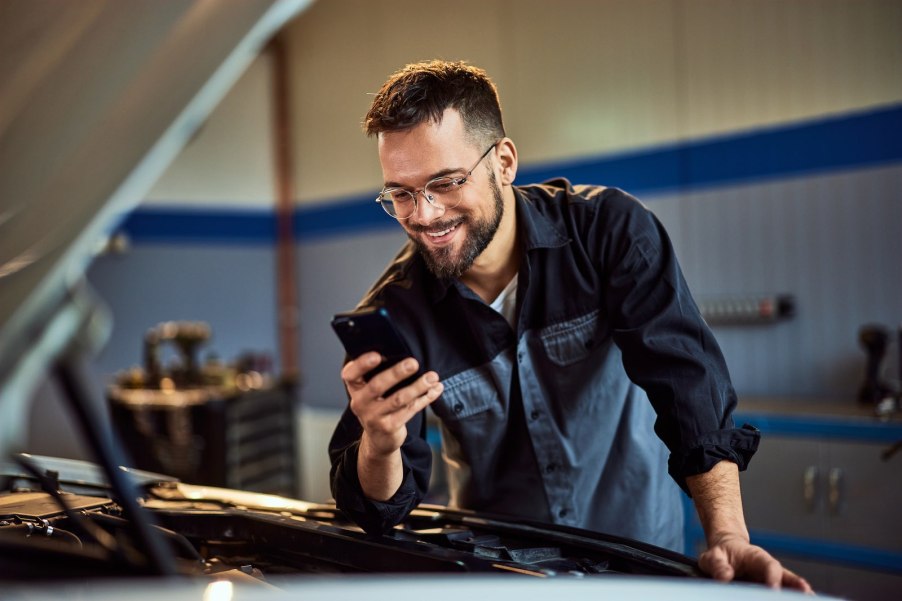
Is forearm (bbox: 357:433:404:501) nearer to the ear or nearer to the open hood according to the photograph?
the ear

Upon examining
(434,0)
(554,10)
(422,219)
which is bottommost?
(422,219)

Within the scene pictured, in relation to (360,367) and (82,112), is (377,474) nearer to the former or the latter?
(360,367)

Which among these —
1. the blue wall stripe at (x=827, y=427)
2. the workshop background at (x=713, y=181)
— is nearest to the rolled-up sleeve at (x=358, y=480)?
the workshop background at (x=713, y=181)

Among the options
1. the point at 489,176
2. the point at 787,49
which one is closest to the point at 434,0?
the point at 787,49

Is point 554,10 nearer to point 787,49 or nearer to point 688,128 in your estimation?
point 688,128

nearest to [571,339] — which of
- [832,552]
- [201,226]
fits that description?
[832,552]

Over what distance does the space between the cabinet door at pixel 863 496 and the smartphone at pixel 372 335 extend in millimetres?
2473

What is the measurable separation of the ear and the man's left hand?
2.77 feet

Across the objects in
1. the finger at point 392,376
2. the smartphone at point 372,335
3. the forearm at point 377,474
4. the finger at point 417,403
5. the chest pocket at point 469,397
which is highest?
the smartphone at point 372,335

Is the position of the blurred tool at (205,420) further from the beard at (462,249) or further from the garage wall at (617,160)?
the beard at (462,249)

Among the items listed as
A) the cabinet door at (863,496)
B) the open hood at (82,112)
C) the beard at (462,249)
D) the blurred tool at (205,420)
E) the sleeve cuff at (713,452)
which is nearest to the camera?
the open hood at (82,112)

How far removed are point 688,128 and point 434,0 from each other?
7.75 ft

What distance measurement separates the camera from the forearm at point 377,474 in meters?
1.34

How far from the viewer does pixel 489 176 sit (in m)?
1.56
